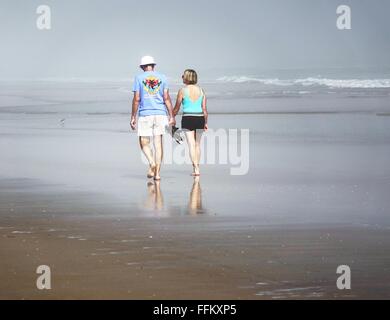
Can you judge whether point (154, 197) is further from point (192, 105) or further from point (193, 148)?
point (192, 105)

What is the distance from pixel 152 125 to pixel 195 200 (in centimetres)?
262

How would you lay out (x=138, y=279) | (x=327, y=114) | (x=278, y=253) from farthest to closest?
1. (x=327, y=114)
2. (x=278, y=253)
3. (x=138, y=279)

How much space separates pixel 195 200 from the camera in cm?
1497

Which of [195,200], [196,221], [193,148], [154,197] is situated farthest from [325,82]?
[196,221]

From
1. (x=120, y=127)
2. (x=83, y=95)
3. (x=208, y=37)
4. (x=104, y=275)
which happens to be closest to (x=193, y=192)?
(x=104, y=275)

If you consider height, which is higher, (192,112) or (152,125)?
(192,112)

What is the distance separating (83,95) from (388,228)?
125 feet

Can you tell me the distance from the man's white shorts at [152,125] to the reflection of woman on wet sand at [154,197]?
0.76 metres

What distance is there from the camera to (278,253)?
37.5 ft

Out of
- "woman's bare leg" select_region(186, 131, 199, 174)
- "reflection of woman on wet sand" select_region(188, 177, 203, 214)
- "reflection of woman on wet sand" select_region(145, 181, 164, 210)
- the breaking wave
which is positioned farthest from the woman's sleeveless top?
the breaking wave

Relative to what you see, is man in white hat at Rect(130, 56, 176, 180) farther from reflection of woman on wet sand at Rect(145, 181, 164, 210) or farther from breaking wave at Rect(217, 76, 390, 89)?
breaking wave at Rect(217, 76, 390, 89)

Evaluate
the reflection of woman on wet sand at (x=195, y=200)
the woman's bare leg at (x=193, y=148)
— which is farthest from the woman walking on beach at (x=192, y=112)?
the reflection of woman on wet sand at (x=195, y=200)

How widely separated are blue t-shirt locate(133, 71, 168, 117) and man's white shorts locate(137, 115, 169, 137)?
6 cm

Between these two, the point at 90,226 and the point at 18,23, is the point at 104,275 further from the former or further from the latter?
the point at 18,23
